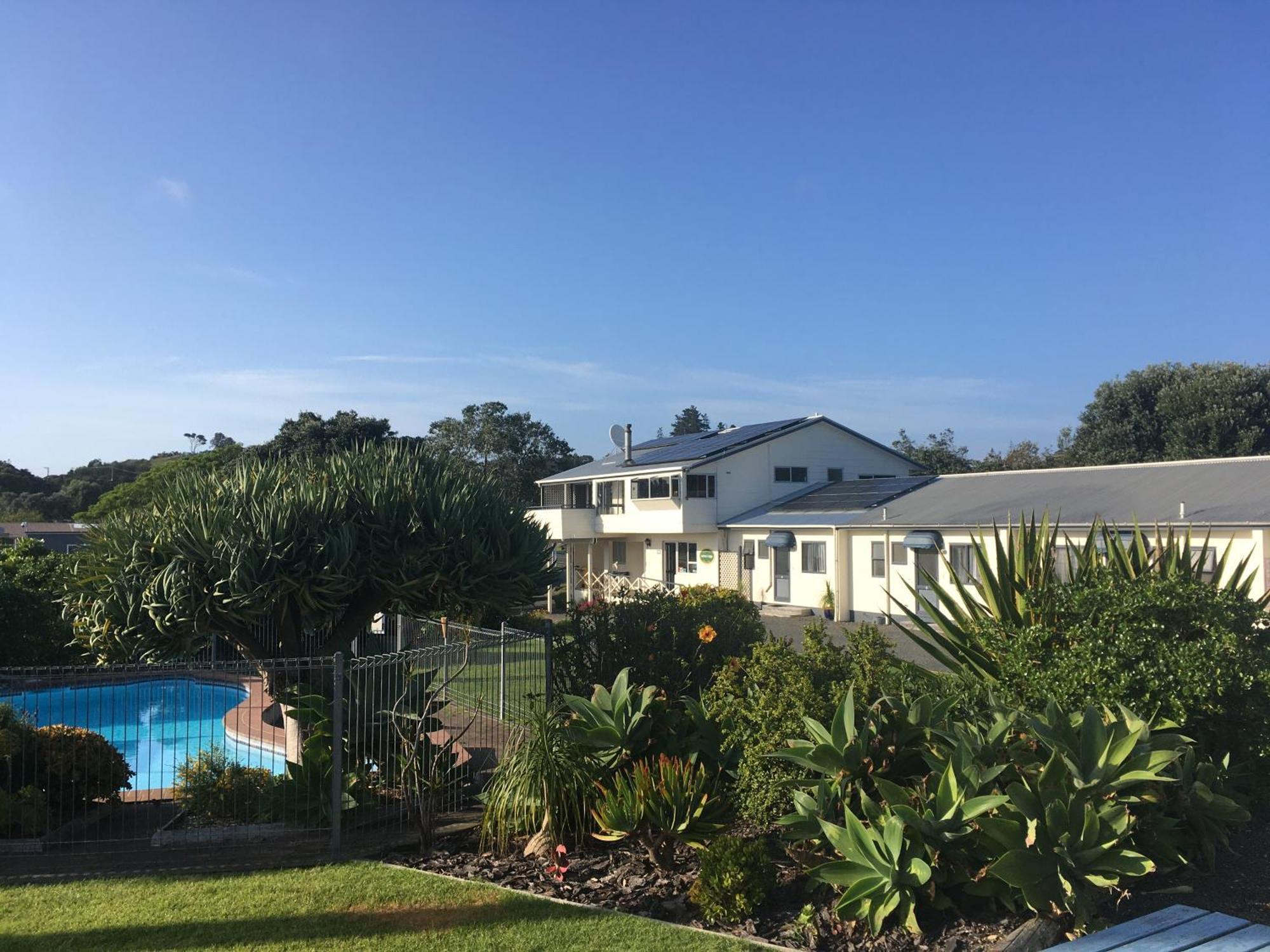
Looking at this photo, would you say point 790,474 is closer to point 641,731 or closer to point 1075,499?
point 1075,499

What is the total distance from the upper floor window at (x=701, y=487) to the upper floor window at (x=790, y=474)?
3.00 meters

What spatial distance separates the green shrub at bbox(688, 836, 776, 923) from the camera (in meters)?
5.90

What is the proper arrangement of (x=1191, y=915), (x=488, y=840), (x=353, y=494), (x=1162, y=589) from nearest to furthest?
(x=1191, y=915) → (x=1162, y=589) → (x=488, y=840) → (x=353, y=494)

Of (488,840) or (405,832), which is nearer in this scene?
(488,840)

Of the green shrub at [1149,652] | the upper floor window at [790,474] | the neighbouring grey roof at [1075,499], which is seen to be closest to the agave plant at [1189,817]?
the green shrub at [1149,652]

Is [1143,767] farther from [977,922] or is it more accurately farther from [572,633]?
[572,633]

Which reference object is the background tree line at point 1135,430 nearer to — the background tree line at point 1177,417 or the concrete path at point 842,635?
the background tree line at point 1177,417

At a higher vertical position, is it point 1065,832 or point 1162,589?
point 1162,589

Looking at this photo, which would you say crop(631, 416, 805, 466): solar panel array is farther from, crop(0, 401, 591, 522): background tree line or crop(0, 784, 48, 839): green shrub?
crop(0, 784, 48, 839): green shrub

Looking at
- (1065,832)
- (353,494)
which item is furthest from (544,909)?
(353,494)

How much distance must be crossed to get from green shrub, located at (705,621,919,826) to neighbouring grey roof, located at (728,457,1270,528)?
44.6 ft

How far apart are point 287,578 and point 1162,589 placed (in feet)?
26.0

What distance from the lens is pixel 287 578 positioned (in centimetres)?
981

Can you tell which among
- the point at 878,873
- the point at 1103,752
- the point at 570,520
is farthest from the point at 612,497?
the point at 878,873
